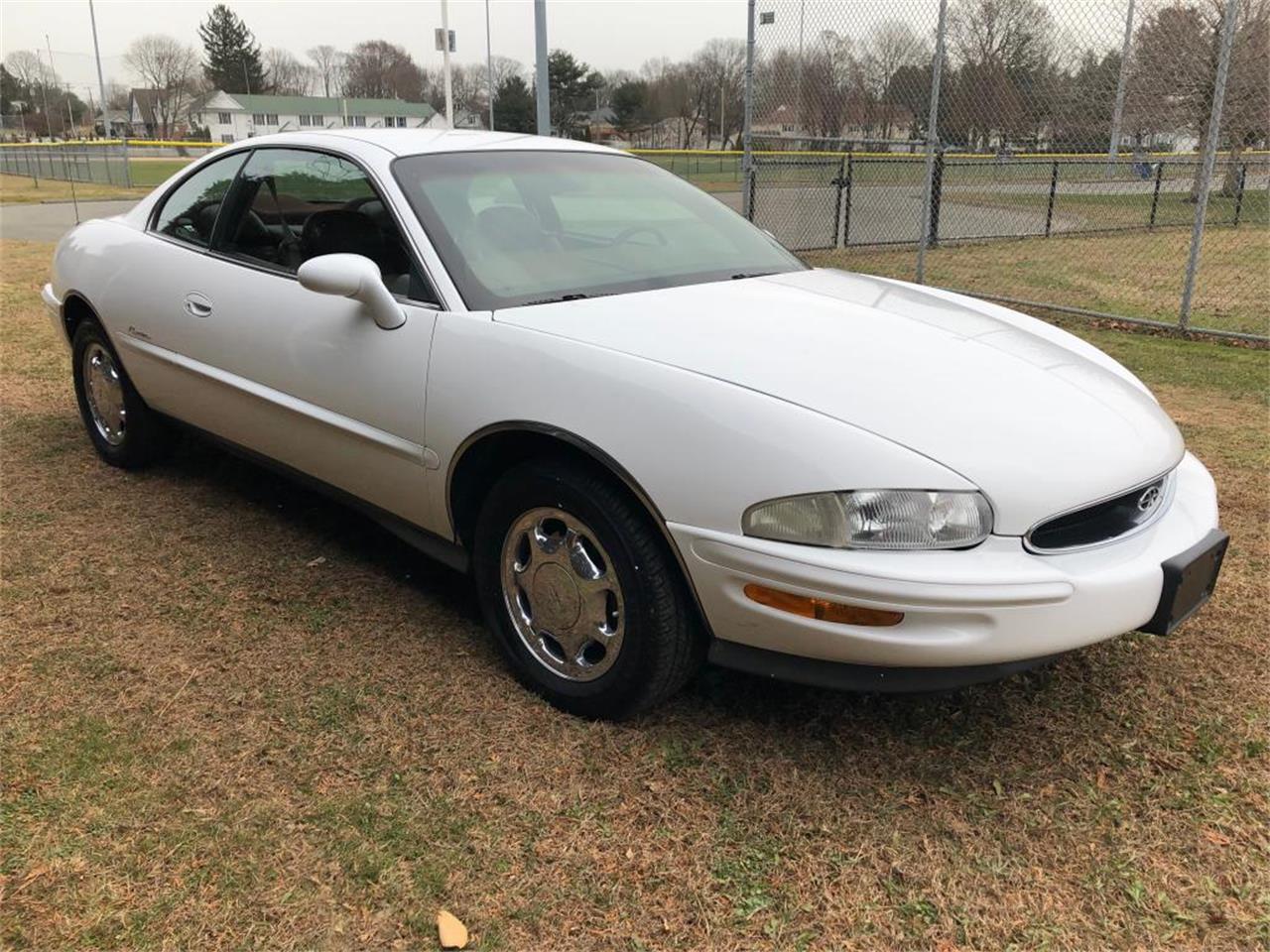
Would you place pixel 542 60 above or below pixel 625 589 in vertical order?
above

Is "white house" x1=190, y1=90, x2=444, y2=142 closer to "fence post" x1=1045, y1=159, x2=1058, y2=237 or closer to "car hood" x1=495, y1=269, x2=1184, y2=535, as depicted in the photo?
"fence post" x1=1045, y1=159, x2=1058, y2=237

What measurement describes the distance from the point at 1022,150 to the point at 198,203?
9.51 meters

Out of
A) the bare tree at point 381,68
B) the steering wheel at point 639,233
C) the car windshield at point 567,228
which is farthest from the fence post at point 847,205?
the bare tree at point 381,68

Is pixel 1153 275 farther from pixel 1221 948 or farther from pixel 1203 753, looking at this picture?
pixel 1221 948

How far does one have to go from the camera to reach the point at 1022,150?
1103 centimetres

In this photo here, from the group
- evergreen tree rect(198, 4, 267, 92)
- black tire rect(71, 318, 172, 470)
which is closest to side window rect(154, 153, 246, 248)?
black tire rect(71, 318, 172, 470)

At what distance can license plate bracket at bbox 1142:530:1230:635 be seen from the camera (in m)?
2.34

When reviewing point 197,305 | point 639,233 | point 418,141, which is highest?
point 418,141

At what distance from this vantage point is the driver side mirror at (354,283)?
2852 mm

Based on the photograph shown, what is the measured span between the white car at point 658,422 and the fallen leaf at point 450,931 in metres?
0.71

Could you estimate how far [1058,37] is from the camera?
9117mm

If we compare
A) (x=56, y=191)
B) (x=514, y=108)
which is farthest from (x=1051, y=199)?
(x=514, y=108)

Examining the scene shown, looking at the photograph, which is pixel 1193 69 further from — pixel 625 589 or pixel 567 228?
pixel 625 589

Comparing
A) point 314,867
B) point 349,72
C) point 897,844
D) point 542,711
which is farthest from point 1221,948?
point 349,72
